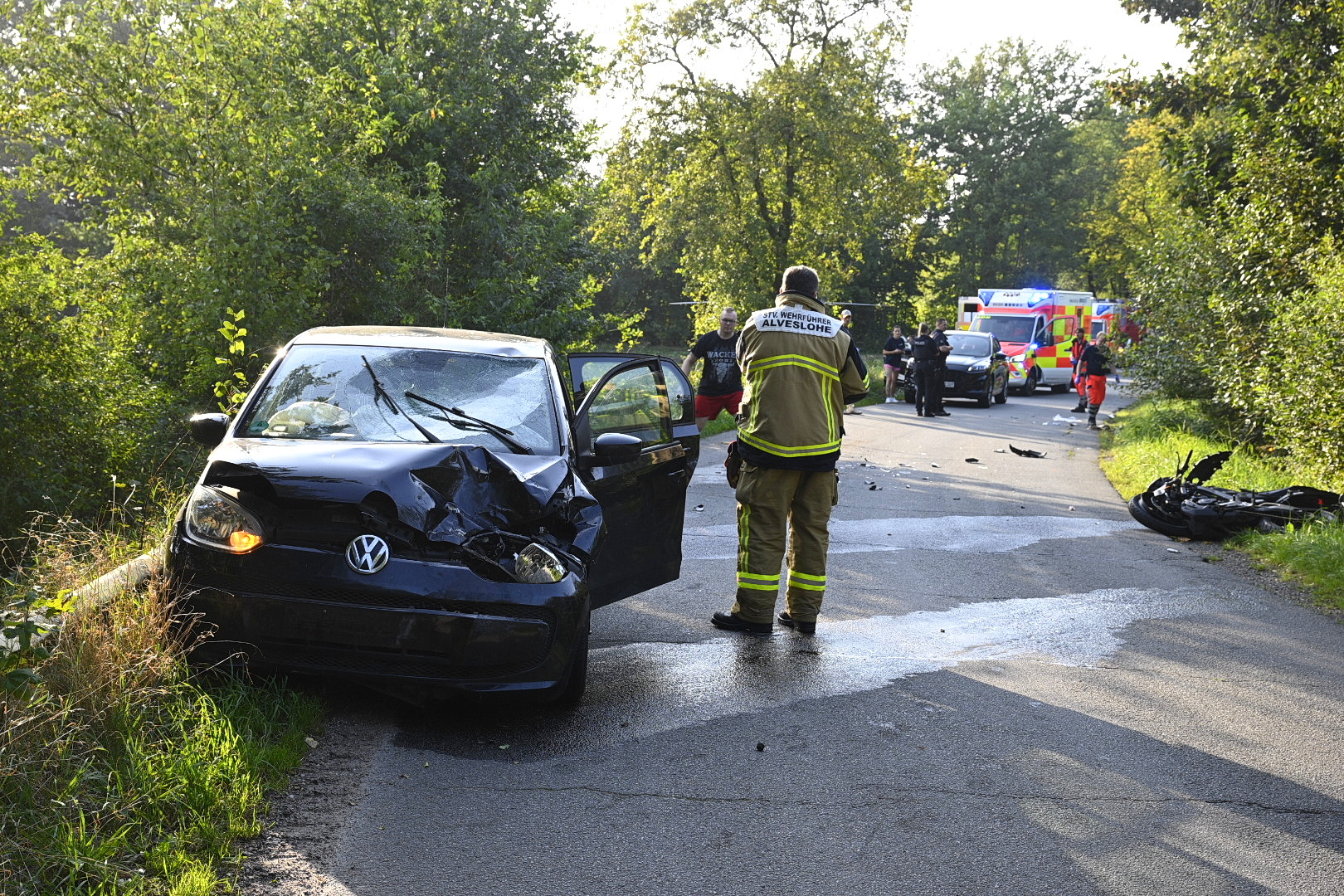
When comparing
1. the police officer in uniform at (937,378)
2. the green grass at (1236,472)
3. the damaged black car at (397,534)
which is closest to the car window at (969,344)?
the police officer in uniform at (937,378)

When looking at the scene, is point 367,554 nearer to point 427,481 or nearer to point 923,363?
point 427,481

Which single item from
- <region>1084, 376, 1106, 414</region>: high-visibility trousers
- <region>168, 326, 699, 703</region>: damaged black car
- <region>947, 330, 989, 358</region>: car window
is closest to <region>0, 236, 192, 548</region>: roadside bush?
<region>168, 326, 699, 703</region>: damaged black car

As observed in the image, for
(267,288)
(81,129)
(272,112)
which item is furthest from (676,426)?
(81,129)

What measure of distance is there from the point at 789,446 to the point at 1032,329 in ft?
98.0

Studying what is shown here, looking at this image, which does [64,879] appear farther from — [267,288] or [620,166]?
[620,166]

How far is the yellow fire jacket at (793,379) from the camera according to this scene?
22.3 ft

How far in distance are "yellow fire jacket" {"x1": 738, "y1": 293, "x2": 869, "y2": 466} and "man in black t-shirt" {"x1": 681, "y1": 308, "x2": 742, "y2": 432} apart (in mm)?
7307

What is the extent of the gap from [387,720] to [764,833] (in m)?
1.86

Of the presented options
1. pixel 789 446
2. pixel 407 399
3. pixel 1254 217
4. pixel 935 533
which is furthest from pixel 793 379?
pixel 1254 217

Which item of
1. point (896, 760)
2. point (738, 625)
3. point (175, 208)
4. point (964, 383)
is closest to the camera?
point (896, 760)

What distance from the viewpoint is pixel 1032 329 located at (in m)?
34.9

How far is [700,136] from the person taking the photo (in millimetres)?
33469

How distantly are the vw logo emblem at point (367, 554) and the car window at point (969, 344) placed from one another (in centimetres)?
2663

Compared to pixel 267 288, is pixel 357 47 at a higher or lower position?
higher
